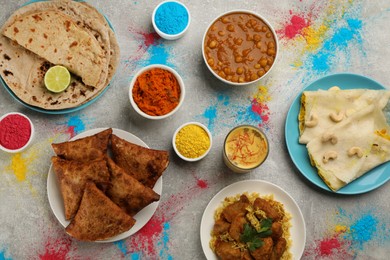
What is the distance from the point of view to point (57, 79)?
3.87 meters

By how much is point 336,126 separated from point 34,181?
2.48m

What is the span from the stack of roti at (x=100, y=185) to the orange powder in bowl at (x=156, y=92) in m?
0.32

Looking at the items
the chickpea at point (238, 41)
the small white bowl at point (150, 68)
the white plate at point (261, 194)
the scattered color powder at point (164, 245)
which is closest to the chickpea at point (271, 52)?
the chickpea at point (238, 41)

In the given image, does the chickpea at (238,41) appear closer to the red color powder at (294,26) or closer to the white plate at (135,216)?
the red color powder at (294,26)

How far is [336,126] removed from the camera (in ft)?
13.1

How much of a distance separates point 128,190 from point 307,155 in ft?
4.84

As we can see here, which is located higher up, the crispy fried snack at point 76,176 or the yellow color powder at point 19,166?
the crispy fried snack at point 76,176

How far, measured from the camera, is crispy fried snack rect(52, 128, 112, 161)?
12.3 feet

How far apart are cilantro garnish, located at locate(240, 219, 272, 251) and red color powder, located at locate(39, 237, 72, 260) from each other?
141 cm

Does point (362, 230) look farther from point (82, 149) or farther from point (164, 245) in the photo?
point (82, 149)

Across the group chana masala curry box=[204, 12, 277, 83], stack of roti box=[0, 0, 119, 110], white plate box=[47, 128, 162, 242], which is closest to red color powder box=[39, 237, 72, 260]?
white plate box=[47, 128, 162, 242]

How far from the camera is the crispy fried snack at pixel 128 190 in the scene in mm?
3676

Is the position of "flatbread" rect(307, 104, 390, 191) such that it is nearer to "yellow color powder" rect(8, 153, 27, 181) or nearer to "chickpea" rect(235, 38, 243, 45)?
"chickpea" rect(235, 38, 243, 45)

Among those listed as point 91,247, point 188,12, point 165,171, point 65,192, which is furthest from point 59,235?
point 188,12
